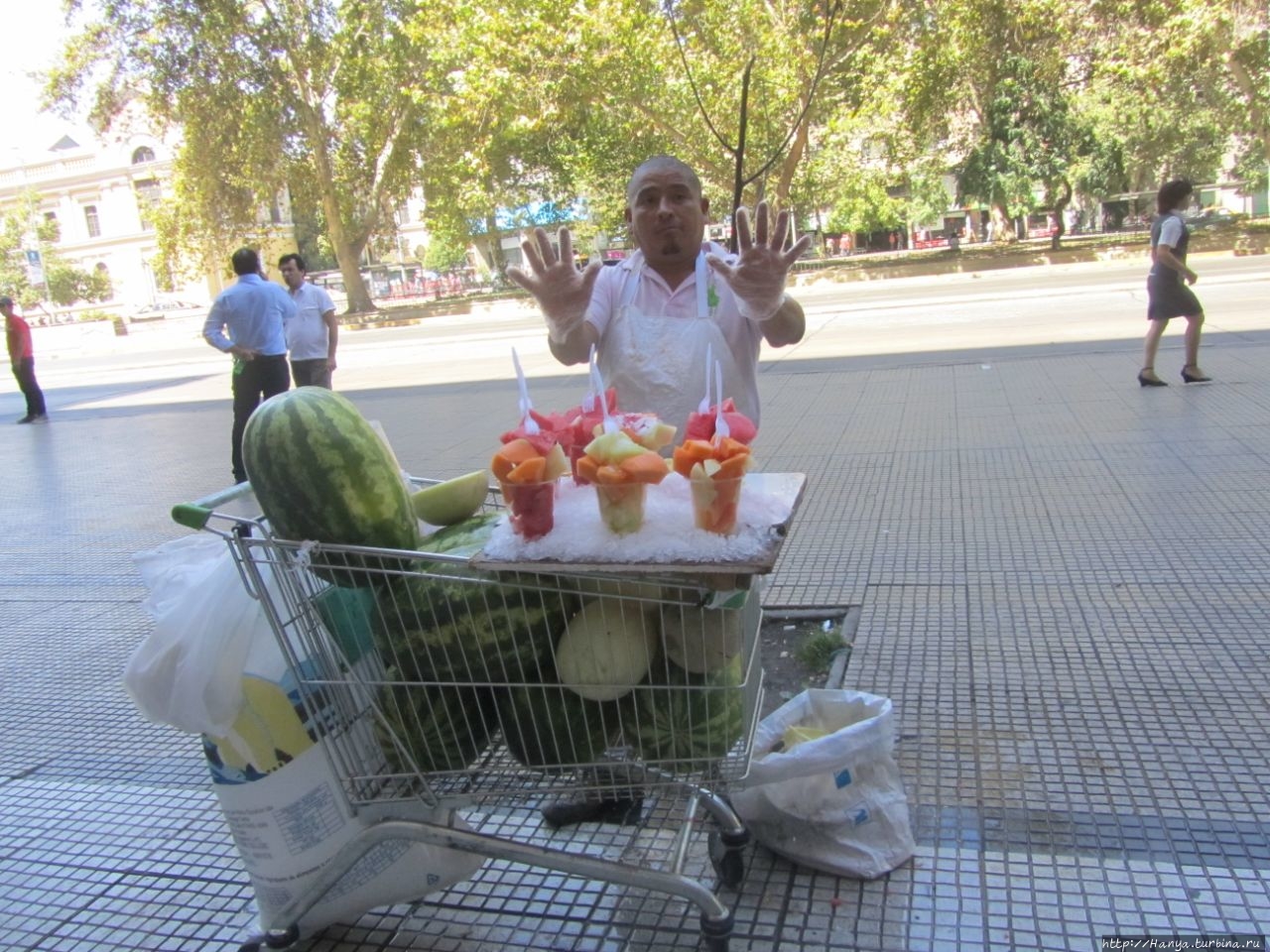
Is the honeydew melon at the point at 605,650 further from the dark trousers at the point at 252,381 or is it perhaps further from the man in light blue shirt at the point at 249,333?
the dark trousers at the point at 252,381

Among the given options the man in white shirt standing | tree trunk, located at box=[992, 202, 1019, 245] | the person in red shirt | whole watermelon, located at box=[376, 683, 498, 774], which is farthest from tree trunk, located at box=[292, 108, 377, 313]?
whole watermelon, located at box=[376, 683, 498, 774]

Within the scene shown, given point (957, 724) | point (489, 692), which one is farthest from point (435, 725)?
point (957, 724)

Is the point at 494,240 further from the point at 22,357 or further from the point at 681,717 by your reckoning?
the point at 681,717

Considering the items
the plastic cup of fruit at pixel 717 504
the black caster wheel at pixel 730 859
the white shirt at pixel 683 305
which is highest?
the white shirt at pixel 683 305

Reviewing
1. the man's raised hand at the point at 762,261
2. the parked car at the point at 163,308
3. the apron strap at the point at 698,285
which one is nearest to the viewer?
the man's raised hand at the point at 762,261

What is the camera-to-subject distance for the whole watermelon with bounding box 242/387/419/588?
2104 mm

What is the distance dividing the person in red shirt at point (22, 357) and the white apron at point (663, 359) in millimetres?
12455

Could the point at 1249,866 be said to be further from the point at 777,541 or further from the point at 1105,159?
the point at 1105,159

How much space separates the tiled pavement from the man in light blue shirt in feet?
4.38

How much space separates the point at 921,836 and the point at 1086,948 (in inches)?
20.1

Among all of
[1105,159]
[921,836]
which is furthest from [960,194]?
[921,836]

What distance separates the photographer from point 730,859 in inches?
99.0

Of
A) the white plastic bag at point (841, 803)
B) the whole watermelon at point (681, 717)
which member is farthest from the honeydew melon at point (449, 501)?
the white plastic bag at point (841, 803)

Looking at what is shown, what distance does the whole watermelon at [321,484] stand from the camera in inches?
82.8
